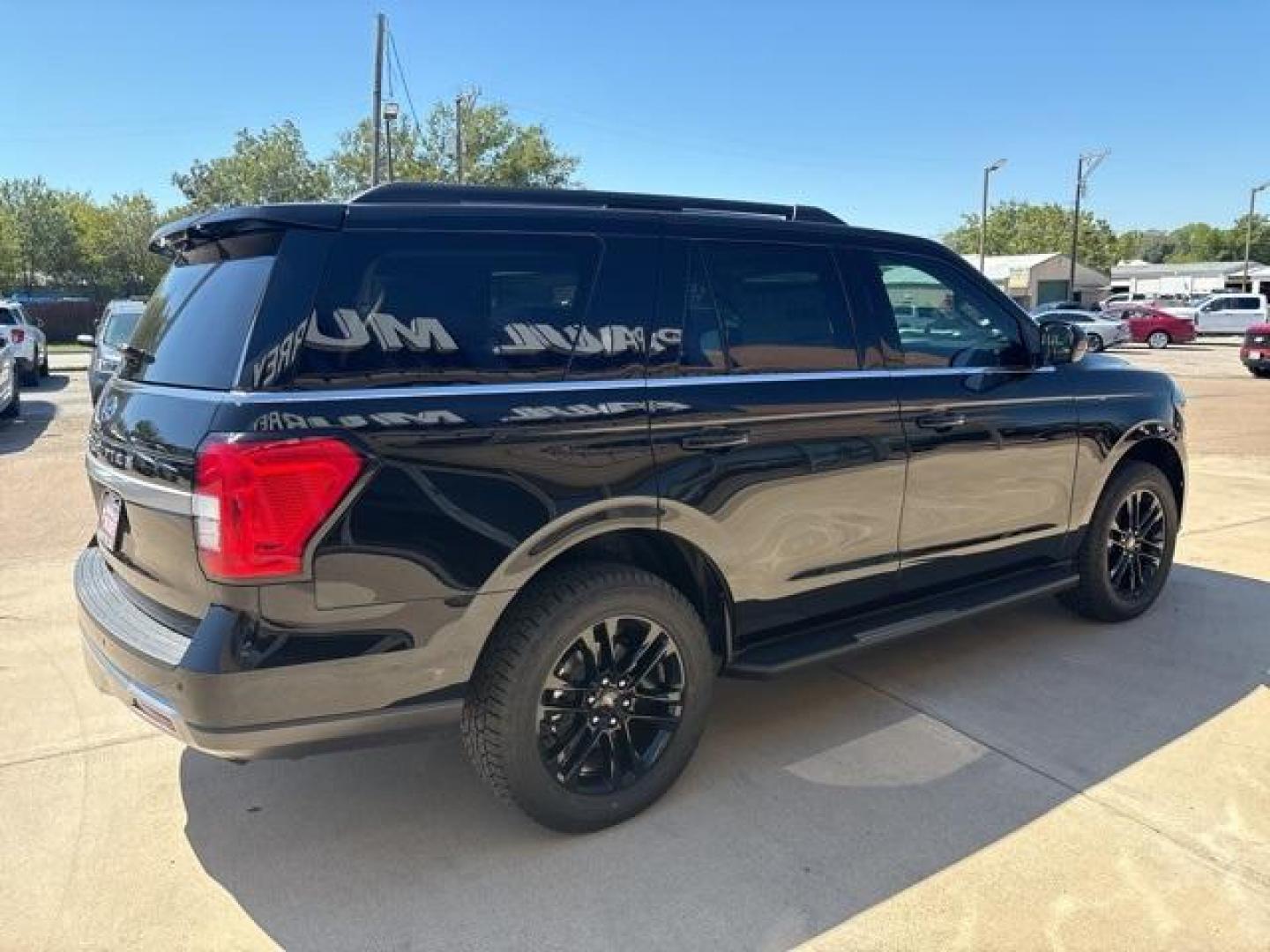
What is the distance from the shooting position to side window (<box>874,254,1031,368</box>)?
12.7ft

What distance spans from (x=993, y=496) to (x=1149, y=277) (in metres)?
103

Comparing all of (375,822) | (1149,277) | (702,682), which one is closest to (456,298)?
(702,682)

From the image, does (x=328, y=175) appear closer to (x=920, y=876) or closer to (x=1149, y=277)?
(x=920, y=876)

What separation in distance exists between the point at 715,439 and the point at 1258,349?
73.6 feet

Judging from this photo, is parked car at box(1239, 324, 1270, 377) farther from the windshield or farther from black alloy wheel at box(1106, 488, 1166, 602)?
the windshield

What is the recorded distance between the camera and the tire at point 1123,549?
4746 millimetres

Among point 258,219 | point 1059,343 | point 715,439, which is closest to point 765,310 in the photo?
point 715,439

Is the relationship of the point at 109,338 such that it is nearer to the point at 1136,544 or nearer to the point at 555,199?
the point at 555,199

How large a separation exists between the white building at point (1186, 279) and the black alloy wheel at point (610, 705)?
91.6m

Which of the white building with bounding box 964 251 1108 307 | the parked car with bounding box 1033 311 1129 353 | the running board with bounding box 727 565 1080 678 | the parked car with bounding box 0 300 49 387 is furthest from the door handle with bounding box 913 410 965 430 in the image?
the white building with bounding box 964 251 1108 307

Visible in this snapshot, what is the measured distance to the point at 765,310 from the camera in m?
3.43

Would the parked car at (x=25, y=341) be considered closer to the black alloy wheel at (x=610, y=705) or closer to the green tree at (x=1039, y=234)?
the black alloy wheel at (x=610, y=705)

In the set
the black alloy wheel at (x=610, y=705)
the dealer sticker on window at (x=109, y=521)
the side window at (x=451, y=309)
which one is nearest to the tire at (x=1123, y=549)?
the black alloy wheel at (x=610, y=705)

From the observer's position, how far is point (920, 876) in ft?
9.28
